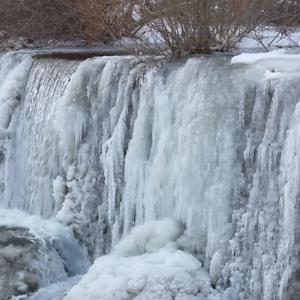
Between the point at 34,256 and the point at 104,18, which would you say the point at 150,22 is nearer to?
the point at 104,18

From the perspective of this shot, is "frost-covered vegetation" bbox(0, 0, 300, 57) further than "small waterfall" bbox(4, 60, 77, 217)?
No

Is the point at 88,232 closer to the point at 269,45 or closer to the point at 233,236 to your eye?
the point at 233,236

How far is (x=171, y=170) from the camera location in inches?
246

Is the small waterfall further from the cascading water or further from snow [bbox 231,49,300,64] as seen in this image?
snow [bbox 231,49,300,64]

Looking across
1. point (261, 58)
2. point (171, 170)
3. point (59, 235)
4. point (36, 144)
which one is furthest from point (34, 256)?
point (261, 58)

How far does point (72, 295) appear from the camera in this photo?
5574 millimetres

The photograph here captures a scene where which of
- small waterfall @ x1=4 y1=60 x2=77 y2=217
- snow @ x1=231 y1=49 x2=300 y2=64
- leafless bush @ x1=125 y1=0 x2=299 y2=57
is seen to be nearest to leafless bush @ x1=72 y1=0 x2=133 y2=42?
leafless bush @ x1=125 y1=0 x2=299 y2=57

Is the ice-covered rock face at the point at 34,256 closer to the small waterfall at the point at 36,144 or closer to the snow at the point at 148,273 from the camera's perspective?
the small waterfall at the point at 36,144

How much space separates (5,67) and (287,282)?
16.5 feet

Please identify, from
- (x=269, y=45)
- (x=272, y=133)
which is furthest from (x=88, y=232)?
(x=269, y=45)

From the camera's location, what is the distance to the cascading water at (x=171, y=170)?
5.40m

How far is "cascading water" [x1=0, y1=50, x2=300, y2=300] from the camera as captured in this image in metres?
5.40

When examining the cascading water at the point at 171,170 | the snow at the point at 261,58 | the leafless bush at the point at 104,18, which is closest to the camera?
the cascading water at the point at 171,170

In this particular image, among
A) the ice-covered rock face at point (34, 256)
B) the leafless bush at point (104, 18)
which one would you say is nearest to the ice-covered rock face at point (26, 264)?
the ice-covered rock face at point (34, 256)
